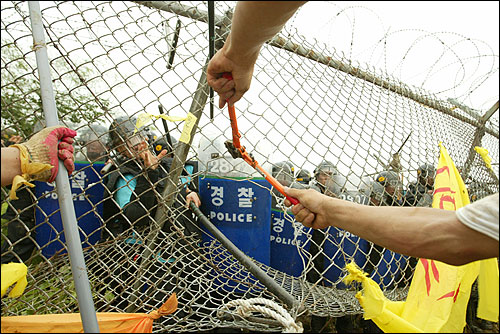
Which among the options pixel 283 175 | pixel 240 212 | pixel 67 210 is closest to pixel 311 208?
pixel 67 210

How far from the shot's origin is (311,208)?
1.32m

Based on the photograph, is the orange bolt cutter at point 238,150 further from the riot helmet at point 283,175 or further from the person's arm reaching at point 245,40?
the riot helmet at point 283,175

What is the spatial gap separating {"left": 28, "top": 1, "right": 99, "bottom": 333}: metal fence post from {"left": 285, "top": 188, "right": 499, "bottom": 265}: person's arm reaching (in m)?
0.92

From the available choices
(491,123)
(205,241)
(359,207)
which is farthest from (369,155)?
(491,123)

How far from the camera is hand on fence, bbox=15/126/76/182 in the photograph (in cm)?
90

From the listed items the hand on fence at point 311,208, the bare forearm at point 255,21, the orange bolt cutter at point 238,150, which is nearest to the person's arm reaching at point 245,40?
the bare forearm at point 255,21

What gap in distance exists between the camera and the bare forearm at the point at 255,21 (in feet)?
2.57

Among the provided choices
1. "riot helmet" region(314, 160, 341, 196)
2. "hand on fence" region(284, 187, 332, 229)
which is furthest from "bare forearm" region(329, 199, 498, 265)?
"riot helmet" region(314, 160, 341, 196)

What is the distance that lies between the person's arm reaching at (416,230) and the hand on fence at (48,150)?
3.26 feet

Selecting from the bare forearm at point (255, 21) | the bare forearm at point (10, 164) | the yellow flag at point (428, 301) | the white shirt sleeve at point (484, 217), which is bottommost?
the yellow flag at point (428, 301)

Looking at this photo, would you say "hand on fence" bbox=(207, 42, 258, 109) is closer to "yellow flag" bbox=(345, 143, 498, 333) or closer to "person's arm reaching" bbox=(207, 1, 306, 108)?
"person's arm reaching" bbox=(207, 1, 306, 108)

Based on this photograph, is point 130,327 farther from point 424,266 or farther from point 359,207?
point 424,266

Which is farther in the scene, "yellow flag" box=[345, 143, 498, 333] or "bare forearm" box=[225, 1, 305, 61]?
"yellow flag" box=[345, 143, 498, 333]

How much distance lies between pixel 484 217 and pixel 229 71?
2.84 feet
